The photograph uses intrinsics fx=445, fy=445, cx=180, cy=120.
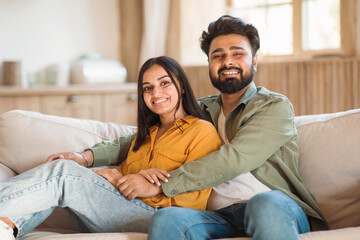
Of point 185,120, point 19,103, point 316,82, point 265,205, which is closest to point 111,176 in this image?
point 185,120

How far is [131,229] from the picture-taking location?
5.19 feet

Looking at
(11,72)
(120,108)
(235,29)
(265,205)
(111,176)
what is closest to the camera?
(265,205)

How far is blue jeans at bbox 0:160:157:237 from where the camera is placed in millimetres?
1430

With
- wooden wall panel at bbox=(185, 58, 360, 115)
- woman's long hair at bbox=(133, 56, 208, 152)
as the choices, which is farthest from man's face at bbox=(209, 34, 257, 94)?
wooden wall panel at bbox=(185, 58, 360, 115)

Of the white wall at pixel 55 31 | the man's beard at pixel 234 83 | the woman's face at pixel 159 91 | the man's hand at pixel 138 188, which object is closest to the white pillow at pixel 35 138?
the woman's face at pixel 159 91

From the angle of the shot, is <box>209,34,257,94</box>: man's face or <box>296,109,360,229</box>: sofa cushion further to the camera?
<box>209,34,257,94</box>: man's face

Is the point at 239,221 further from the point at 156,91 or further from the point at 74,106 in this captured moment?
the point at 74,106

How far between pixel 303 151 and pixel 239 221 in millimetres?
465

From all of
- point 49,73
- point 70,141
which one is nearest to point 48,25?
point 49,73

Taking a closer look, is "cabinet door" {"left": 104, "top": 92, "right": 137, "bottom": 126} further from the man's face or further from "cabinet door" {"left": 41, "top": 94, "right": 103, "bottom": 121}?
the man's face

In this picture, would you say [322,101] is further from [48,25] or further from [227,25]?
[48,25]

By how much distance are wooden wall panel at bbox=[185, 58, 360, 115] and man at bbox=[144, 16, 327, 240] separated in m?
1.38

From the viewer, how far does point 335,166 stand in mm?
1729

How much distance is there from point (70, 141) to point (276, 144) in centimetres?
92
